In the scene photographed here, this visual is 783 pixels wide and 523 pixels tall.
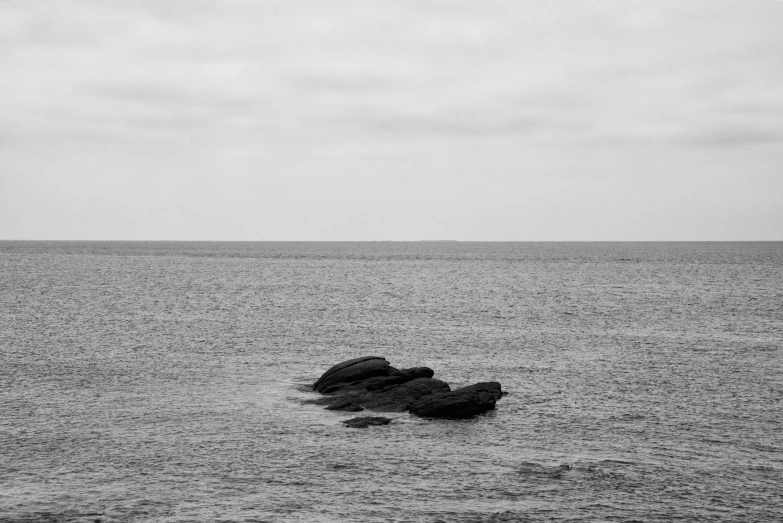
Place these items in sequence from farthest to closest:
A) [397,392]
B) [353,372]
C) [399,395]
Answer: [353,372]
[397,392]
[399,395]

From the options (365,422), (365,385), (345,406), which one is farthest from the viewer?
(365,385)

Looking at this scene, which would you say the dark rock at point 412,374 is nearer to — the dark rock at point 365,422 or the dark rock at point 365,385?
the dark rock at point 365,385

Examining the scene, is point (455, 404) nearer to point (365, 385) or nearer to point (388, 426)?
point (388, 426)

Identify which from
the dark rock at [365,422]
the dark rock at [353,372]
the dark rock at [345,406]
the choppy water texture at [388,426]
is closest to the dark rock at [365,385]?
the dark rock at [353,372]

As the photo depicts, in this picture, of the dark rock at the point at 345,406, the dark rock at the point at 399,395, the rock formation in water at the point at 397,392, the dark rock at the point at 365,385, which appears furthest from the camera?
the dark rock at the point at 365,385

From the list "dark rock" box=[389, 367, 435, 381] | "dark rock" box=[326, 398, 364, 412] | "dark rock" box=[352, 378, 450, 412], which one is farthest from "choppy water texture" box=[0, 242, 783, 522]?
"dark rock" box=[389, 367, 435, 381]

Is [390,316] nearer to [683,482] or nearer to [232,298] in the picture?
[232,298]

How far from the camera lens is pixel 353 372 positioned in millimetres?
42188

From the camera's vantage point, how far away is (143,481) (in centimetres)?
2652

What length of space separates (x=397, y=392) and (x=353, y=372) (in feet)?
13.0

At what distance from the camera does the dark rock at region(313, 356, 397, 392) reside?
41875 mm

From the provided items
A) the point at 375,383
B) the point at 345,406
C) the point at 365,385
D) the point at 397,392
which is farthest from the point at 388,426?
the point at 365,385

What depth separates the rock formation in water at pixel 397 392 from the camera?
3647 centimetres

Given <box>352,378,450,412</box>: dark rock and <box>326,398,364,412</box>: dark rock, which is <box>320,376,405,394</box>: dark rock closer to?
<box>352,378,450,412</box>: dark rock
